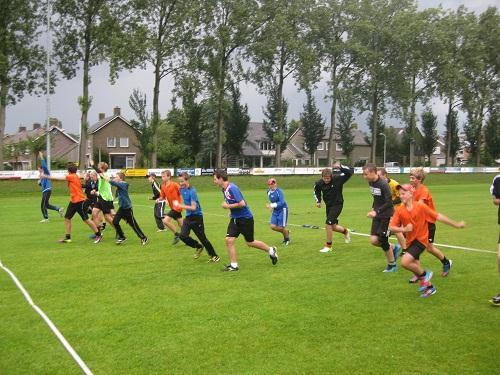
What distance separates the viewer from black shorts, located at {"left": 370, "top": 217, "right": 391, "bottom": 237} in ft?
31.7

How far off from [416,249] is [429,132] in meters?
75.4

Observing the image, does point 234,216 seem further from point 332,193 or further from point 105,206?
point 105,206

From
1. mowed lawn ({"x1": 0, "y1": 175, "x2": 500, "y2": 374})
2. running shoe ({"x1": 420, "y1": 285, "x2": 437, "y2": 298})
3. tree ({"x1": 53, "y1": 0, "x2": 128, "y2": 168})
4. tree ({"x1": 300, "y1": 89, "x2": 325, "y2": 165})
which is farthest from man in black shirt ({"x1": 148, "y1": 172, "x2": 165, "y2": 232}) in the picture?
tree ({"x1": 300, "y1": 89, "x2": 325, "y2": 165})

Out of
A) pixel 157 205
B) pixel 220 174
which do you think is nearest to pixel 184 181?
pixel 220 174

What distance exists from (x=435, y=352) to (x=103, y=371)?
3.57 meters

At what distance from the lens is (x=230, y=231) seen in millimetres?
9922

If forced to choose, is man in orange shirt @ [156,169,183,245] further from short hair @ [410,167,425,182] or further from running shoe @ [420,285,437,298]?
running shoe @ [420,285,437,298]

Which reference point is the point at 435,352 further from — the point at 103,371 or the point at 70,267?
the point at 70,267

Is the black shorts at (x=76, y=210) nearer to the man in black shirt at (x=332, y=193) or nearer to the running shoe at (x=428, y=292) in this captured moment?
the man in black shirt at (x=332, y=193)

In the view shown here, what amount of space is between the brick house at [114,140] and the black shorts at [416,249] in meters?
73.3

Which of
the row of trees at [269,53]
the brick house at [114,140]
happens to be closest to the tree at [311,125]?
the row of trees at [269,53]

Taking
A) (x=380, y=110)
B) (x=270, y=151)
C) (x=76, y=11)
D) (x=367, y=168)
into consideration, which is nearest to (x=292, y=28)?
(x=380, y=110)

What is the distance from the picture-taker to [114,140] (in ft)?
262

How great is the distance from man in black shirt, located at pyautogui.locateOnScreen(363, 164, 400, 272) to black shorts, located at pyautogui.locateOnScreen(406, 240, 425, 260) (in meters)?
1.78
